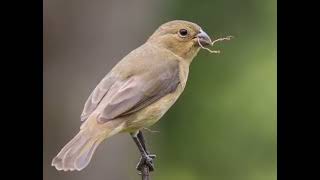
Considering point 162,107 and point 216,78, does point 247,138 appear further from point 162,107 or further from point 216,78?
point 162,107

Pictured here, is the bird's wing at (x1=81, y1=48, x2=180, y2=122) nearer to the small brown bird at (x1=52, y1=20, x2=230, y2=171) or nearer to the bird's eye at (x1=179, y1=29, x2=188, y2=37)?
the small brown bird at (x1=52, y1=20, x2=230, y2=171)

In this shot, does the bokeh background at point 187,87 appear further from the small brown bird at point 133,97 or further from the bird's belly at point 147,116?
the bird's belly at point 147,116

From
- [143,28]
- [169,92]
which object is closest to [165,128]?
[143,28]

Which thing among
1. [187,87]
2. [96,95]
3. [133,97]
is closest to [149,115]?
[133,97]

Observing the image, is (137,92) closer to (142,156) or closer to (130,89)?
(130,89)

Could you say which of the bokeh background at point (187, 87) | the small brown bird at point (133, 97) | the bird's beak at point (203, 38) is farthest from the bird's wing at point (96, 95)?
the bokeh background at point (187, 87)

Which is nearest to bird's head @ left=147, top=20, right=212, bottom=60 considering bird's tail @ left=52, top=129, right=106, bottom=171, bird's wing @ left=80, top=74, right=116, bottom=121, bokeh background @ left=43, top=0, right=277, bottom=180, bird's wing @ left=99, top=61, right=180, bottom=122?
bird's wing @ left=99, top=61, right=180, bottom=122
